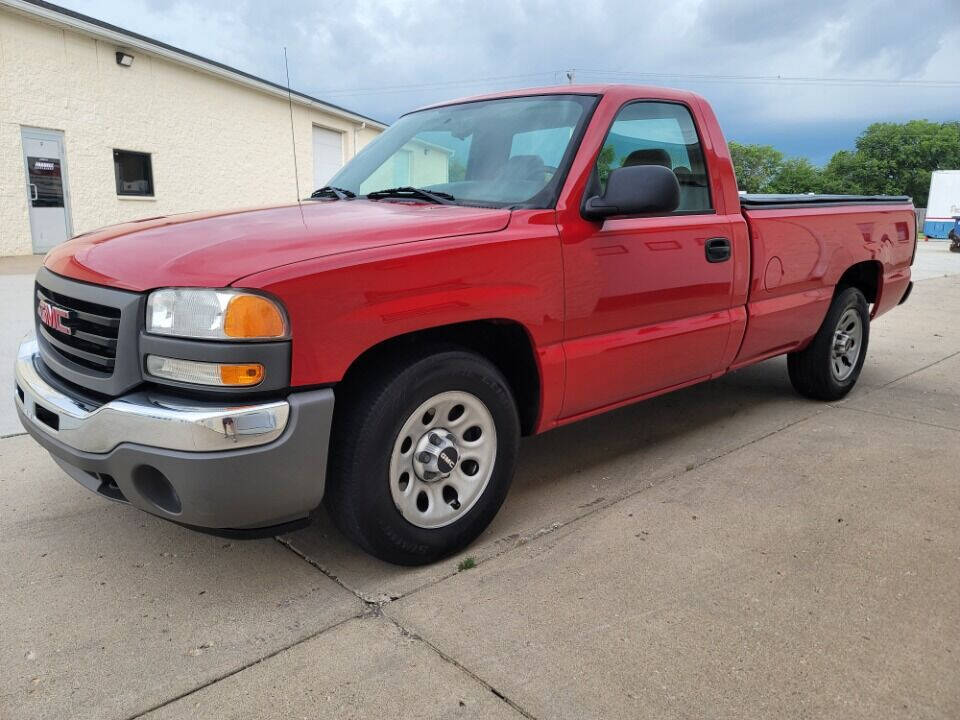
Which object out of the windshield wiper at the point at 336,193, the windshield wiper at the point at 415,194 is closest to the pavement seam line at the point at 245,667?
the windshield wiper at the point at 415,194

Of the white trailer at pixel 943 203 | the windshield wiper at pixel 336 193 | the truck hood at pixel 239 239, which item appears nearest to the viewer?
the truck hood at pixel 239 239

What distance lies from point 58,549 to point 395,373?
1.56 m

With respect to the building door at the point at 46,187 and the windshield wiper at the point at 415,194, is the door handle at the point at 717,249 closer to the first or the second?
the windshield wiper at the point at 415,194

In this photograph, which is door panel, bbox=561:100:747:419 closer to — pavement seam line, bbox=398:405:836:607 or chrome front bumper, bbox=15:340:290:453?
pavement seam line, bbox=398:405:836:607

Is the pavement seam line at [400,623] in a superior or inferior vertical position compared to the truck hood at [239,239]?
inferior

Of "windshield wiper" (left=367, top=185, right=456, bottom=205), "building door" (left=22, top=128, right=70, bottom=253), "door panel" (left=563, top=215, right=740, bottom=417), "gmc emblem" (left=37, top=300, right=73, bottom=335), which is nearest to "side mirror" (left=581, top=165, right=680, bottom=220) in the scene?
"door panel" (left=563, top=215, right=740, bottom=417)

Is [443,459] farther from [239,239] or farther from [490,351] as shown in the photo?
[239,239]

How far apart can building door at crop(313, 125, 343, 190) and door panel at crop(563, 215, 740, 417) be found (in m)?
18.8

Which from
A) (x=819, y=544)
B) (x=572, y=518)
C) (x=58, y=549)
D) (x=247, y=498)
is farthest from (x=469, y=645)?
(x=58, y=549)

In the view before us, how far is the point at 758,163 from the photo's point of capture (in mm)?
94438

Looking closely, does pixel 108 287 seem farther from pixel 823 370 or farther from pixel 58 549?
pixel 823 370

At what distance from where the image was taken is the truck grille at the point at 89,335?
2.33 meters

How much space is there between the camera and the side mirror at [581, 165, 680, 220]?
9.50 feet

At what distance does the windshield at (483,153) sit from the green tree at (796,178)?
90636mm
